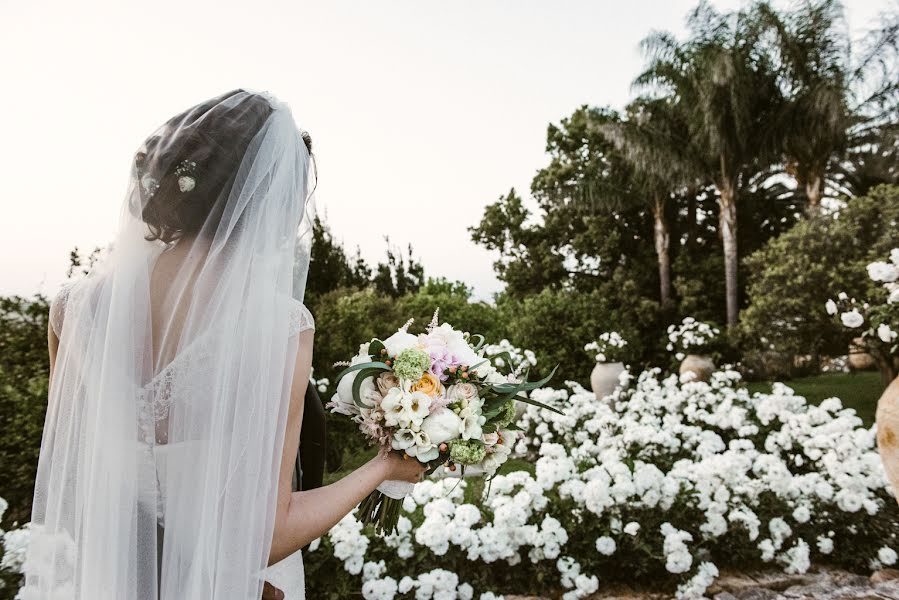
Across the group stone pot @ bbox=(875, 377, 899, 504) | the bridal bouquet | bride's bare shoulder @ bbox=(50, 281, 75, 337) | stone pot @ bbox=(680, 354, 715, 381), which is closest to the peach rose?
the bridal bouquet

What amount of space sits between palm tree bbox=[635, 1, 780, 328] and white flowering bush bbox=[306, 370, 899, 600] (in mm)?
11412

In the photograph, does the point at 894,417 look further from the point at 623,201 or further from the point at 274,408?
the point at 623,201

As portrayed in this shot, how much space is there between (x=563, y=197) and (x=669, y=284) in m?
4.83

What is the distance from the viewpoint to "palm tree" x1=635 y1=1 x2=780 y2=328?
1454 centimetres

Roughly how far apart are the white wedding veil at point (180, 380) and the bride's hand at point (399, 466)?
34 centimetres

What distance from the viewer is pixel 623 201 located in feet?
61.7

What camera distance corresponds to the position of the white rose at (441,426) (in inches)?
59.8

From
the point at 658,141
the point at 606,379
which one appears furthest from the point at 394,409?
the point at 658,141

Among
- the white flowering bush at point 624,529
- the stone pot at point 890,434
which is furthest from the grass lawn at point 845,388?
the stone pot at point 890,434

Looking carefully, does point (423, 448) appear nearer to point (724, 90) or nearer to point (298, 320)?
point (298, 320)

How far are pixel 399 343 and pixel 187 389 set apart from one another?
1.94 ft

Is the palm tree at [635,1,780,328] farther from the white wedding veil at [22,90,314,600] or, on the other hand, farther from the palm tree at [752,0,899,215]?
the white wedding veil at [22,90,314,600]

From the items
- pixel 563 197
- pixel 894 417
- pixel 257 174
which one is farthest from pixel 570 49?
pixel 563 197

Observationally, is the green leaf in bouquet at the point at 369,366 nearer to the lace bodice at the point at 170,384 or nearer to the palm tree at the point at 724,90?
the lace bodice at the point at 170,384
